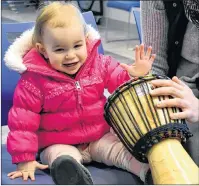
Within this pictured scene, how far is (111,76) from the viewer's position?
131 cm

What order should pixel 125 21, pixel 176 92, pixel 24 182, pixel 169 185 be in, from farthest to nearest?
pixel 125 21 < pixel 24 182 < pixel 176 92 < pixel 169 185

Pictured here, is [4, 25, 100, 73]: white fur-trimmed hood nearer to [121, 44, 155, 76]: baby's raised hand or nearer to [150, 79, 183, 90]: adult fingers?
[121, 44, 155, 76]: baby's raised hand

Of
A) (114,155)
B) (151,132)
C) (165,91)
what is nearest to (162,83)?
(165,91)

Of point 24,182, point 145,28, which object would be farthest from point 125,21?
point 24,182

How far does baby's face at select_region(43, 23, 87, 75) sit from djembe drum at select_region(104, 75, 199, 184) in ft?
0.68

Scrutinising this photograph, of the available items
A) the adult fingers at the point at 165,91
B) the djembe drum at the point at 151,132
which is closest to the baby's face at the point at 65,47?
the djembe drum at the point at 151,132

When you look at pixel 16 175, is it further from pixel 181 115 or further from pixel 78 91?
pixel 181 115

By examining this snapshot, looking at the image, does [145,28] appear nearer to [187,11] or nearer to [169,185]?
[187,11]

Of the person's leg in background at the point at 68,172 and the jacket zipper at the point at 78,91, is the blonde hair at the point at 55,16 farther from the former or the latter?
the person's leg in background at the point at 68,172

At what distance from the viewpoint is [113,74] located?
131 centimetres

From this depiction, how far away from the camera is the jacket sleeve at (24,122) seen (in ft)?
3.81

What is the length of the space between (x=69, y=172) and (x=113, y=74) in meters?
0.40

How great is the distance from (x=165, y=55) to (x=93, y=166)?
1.54ft

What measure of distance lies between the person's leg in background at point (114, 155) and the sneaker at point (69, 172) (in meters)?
0.17
